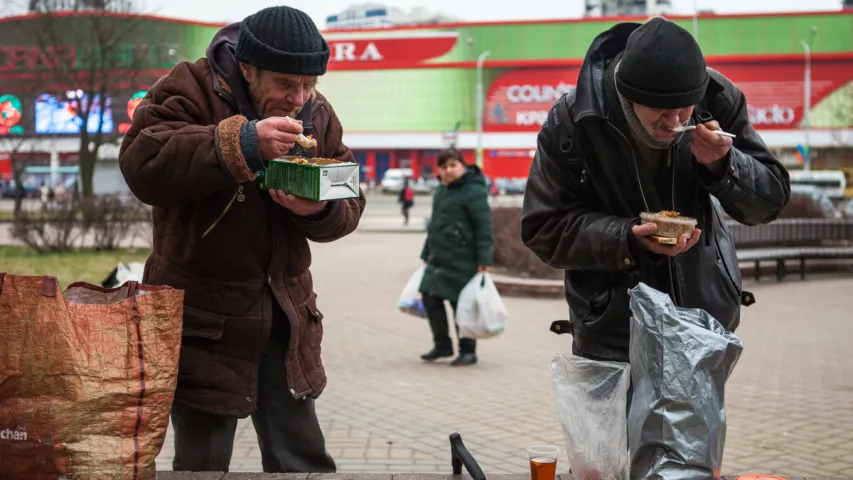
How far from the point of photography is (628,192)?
9.98 feet

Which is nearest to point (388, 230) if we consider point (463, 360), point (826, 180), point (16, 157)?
point (16, 157)

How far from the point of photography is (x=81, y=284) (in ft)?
9.62

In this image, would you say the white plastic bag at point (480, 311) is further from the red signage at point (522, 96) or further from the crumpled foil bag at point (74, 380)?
the red signage at point (522, 96)

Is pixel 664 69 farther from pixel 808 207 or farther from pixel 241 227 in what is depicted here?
pixel 808 207

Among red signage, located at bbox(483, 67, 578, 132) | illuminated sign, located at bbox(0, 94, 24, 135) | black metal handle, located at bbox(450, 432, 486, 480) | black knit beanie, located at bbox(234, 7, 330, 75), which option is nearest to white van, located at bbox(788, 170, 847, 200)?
red signage, located at bbox(483, 67, 578, 132)

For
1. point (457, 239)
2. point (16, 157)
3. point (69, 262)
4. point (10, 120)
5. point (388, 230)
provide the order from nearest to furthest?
1. point (457, 239)
2. point (69, 262)
3. point (16, 157)
4. point (10, 120)
5. point (388, 230)

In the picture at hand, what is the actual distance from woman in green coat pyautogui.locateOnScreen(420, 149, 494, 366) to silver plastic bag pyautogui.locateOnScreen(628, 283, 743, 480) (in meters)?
5.83

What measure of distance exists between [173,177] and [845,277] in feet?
47.0

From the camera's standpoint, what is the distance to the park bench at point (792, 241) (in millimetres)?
14734

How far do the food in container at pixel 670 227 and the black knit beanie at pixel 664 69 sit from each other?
305 mm

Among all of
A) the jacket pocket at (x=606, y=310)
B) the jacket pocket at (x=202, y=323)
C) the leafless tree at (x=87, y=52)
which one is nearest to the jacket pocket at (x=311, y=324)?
the jacket pocket at (x=202, y=323)

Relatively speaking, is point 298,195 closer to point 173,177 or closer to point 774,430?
point 173,177

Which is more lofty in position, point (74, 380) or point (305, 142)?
point (305, 142)

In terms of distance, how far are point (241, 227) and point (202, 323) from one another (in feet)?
1.05
